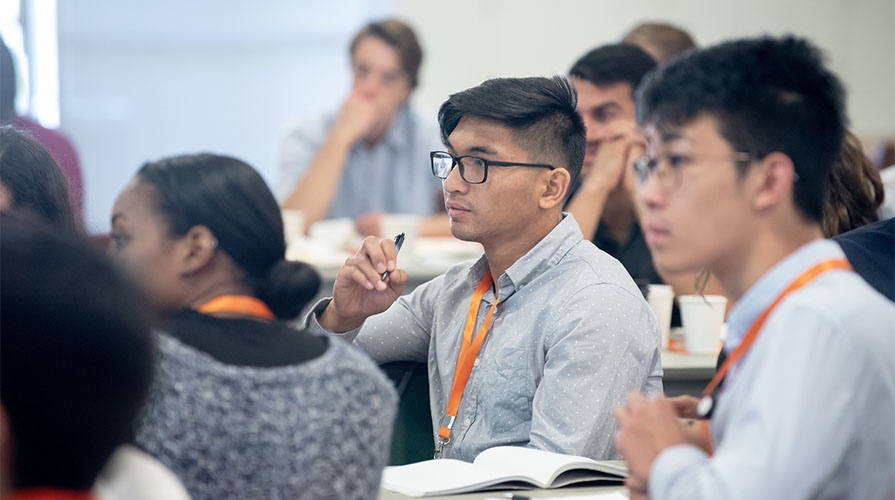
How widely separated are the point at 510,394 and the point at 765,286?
2.45 feet

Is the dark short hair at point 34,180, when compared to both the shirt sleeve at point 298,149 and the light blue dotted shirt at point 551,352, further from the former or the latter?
the shirt sleeve at point 298,149

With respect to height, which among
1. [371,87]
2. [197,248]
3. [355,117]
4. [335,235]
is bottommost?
[335,235]

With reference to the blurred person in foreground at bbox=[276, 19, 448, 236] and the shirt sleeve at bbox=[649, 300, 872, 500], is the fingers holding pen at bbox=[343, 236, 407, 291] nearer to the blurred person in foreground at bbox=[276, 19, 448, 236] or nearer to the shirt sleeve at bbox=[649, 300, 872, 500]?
the shirt sleeve at bbox=[649, 300, 872, 500]

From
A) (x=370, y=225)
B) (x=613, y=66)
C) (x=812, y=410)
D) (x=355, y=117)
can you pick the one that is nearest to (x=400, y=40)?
(x=355, y=117)

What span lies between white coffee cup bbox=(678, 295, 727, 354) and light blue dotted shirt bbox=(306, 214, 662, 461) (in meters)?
0.51

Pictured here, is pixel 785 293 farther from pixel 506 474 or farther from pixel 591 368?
pixel 591 368

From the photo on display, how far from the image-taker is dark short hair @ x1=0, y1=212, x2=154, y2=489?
0.79 m

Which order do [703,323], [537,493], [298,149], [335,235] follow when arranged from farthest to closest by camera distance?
1. [298,149]
2. [335,235]
3. [703,323]
4. [537,493]

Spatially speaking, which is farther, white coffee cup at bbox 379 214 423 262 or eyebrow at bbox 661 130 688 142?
white coffee cup at bbox 379 214 423 262

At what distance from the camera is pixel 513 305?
1836 mm

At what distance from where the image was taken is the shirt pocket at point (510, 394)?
5.73ft

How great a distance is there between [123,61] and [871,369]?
4.70 m

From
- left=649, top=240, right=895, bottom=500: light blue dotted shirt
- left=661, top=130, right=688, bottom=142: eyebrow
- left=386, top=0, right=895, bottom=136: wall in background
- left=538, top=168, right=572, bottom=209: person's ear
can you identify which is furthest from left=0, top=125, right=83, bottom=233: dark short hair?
left=386, top=0, right=895, bottom=136: wall in background

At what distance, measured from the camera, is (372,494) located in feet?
4.03
